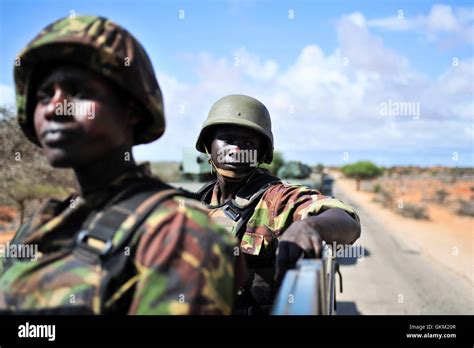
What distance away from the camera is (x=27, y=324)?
156 cm

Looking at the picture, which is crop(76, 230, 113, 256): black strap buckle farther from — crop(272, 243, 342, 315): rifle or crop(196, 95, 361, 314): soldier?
crop(196, 95, 361, 314): soldier

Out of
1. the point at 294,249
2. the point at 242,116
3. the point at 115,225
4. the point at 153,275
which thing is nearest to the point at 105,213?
the point at 115,225

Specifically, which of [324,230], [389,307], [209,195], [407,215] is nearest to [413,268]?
[389,307]

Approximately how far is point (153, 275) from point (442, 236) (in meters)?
18.7

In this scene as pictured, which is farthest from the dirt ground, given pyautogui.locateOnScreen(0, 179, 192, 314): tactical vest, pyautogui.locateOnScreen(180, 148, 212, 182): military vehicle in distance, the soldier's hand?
pyautogui.locateOnScreen(0, 179, 192, 314): tactical vest

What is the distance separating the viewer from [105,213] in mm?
1475

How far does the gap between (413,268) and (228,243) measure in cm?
1110

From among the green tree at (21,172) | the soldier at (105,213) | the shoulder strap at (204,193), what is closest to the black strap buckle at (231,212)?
the shoulder strap at (204,193)

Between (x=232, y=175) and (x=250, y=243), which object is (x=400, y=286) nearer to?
(x=232, y=175)

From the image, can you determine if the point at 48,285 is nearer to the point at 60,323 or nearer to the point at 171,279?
the point at 60,323

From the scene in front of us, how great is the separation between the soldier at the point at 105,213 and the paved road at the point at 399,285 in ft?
22.0

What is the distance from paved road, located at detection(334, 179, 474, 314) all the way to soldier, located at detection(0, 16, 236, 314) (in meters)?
6.67

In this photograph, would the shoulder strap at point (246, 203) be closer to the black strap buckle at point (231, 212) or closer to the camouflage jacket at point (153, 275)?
the black strap buckle at point (231, 212)

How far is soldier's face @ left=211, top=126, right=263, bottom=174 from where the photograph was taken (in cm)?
340
